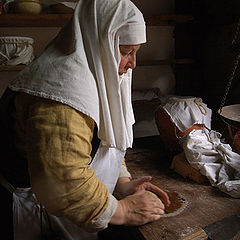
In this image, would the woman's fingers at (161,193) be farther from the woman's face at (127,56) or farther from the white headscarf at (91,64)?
the woman's face at (127,56)

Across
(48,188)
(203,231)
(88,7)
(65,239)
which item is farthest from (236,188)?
(88,7)

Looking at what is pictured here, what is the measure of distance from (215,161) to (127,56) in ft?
2.67

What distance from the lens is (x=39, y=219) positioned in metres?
0.94

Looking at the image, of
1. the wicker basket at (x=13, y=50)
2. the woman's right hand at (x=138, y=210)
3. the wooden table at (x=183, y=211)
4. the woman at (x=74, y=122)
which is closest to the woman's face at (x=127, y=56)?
the woman at (x=74, y=122)

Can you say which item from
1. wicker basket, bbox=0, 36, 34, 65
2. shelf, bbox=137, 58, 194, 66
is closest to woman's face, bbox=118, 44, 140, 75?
wicker basket, bbox=0, 36, 34, 65

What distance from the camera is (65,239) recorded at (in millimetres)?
965

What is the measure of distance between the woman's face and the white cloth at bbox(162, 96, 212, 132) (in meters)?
0.87

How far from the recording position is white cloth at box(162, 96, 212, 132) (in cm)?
171

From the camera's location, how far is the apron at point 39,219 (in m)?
0.91

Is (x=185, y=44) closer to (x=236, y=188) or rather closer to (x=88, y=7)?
(x=236, y=188)

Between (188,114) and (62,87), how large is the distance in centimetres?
121

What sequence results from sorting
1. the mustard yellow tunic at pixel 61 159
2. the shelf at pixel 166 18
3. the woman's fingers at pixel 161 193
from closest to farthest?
the mustard yellow tunic at pixel 61 159, the woman's fingers at pixel 161 193, the shelf at pixel 166 18

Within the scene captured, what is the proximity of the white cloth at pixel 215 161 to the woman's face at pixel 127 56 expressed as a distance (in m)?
0.70

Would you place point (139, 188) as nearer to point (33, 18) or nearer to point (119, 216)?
point (119, 216)
